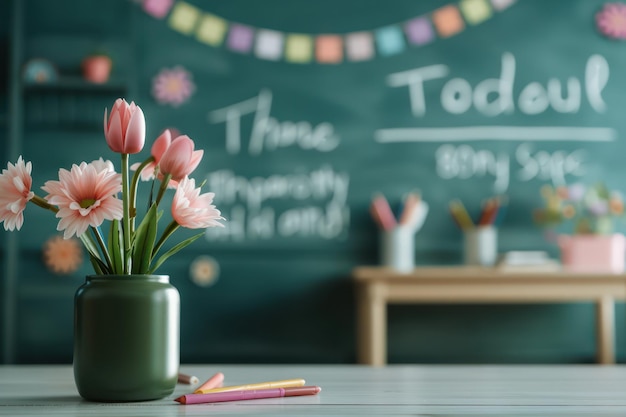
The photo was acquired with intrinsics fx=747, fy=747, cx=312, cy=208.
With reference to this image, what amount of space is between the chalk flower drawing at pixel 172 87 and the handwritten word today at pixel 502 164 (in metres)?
1.03

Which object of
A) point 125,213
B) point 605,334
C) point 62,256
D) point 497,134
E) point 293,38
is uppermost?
point 293,38

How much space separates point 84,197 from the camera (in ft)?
2.64

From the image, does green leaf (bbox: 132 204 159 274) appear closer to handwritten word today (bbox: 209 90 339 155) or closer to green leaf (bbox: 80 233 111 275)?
green leaf (bbox: 80 233 111 275)

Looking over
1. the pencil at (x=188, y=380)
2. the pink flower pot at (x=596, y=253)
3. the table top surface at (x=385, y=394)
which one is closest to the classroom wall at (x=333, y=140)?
the pink flower pot at (x=596, y=253)

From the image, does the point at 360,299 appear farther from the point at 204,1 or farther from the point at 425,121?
the point at 204,1

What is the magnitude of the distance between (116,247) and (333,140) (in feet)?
7.21

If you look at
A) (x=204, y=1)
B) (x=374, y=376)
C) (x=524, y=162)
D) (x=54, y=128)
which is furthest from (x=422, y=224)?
(x=374, y=376)

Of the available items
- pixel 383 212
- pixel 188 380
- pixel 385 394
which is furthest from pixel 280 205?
pixel 385 394

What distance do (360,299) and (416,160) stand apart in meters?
0.61

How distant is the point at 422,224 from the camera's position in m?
2.96

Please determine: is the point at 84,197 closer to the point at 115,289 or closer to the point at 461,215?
the point at 115,289

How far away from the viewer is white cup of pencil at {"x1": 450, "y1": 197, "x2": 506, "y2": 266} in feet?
9.30

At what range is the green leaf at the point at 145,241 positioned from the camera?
33.7 inches

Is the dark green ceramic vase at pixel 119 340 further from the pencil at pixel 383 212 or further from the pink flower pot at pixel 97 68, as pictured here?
the pink flower pot at pixel 97 68
